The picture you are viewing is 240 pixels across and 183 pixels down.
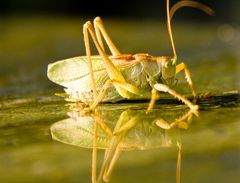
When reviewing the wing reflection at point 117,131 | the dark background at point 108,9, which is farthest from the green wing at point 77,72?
the dark background at point 108,9

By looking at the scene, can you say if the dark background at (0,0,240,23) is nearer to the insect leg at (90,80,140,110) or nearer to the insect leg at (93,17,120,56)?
the insect leg at (93,17,120,56)

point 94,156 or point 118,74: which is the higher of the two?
point 118,74

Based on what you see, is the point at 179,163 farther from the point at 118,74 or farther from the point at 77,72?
the point at 77,72

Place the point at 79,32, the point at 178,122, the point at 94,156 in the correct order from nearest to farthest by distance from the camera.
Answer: the point at 94,156 → the point at 178,122 → the point at 79,32

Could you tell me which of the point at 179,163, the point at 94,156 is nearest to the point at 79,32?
the point at 94,156

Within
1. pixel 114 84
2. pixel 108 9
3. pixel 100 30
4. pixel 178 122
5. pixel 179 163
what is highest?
pixel 108 9

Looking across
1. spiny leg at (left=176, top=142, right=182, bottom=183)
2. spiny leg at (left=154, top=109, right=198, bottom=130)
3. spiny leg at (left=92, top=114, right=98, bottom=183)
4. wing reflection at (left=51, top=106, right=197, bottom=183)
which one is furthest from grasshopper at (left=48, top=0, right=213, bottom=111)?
spiny leg at (left=176, top=142, right=182, bottom=183)

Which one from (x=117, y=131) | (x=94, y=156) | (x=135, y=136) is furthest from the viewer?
(x=117, y=131)

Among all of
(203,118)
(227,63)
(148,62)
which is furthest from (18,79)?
(203,118)

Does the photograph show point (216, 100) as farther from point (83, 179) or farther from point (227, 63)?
point (227, 63)
